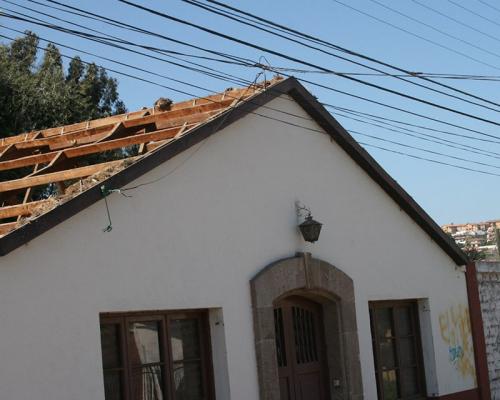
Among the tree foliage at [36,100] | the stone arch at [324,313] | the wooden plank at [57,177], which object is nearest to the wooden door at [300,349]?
the stone arch at [324,313]

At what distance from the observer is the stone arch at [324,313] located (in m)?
11.4

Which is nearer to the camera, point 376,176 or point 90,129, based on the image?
point 90,129

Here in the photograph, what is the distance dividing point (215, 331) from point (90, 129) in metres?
3.69

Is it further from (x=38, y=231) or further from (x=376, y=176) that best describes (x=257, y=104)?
(x=38, y=231)

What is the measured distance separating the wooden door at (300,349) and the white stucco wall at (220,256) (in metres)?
0.71

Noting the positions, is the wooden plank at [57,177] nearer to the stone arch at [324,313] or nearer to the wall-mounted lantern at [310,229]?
the stone arch at [324,313]

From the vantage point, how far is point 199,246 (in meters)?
10.8

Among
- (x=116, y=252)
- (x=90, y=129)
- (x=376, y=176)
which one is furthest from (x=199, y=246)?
(x=376, y=176)

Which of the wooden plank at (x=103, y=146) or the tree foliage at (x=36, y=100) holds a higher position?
the tree foliage at (x=36, y=100)

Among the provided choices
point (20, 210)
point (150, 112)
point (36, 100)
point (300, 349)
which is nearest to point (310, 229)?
point (300, 349)

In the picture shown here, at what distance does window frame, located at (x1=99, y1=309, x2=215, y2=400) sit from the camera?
9.81 m

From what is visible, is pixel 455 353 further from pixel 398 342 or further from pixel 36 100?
pixel 36 100

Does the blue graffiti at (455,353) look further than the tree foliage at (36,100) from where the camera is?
No

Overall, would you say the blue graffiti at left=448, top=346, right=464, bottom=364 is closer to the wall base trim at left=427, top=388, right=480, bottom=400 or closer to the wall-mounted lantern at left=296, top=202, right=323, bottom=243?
the wall base trim at left=427, top=388, right=480, bottom=400
